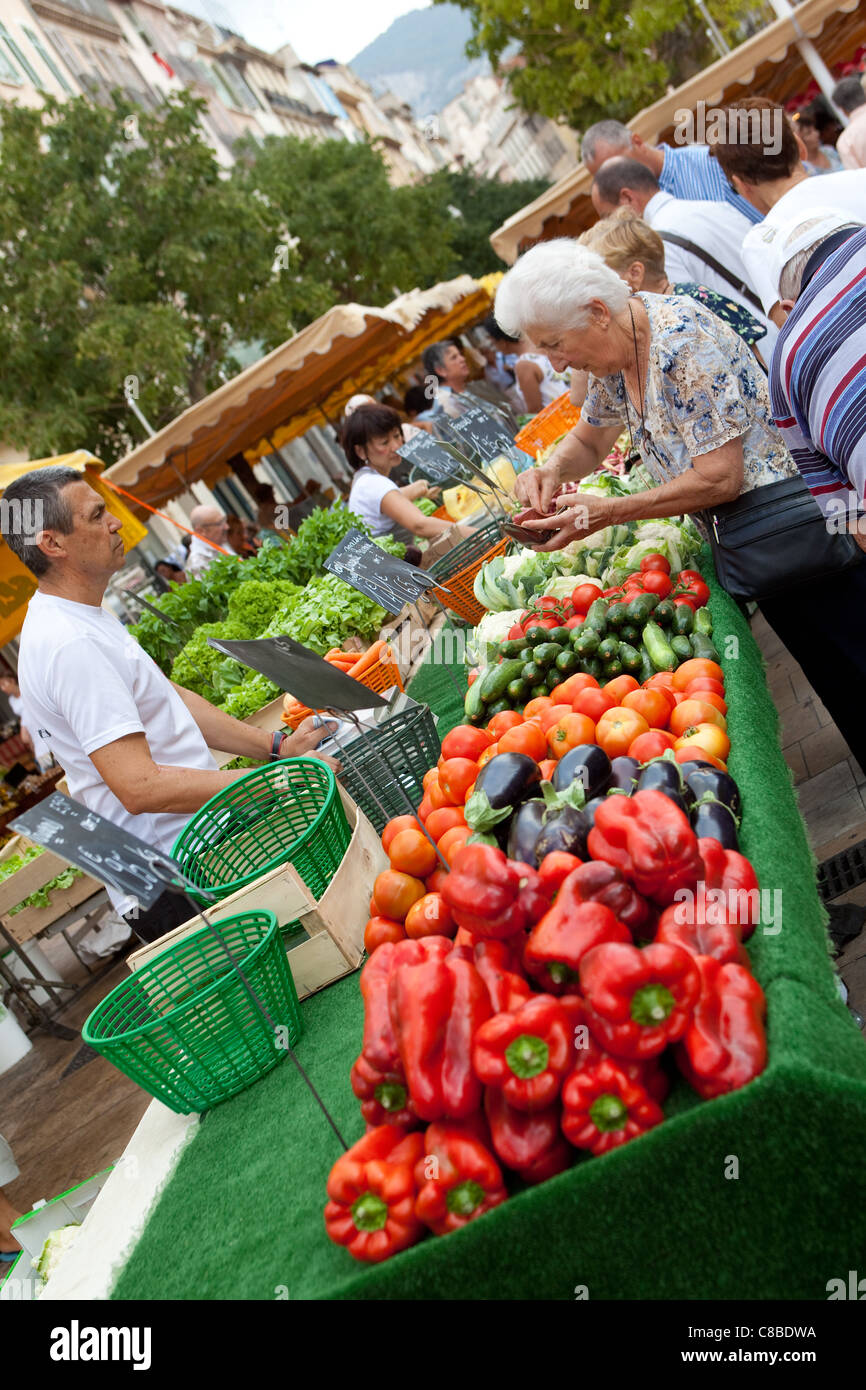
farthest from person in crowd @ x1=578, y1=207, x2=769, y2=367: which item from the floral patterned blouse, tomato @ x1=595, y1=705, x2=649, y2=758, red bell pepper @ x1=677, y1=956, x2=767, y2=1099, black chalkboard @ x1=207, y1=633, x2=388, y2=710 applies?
red bell pepper @ x1=677, y1=956, x2=767, y2=1099

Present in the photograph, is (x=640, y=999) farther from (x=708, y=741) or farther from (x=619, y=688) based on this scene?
(x=619, y=688)

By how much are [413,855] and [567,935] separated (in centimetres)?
68

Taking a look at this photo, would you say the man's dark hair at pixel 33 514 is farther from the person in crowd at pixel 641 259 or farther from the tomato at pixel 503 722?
the person in crowd at pixel 641 259

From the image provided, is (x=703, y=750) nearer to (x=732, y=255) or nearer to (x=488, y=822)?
(x=488, y=822)

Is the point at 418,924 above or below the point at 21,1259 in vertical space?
above

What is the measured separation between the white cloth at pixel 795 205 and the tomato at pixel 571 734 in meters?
1.31

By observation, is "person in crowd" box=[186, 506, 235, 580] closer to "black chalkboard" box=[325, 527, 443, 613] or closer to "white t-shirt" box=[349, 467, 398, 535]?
"white t-shirt" box=[349, 467, 398, 535]

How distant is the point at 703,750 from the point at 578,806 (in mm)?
364

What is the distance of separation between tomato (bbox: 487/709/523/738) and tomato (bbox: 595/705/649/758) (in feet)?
1.11

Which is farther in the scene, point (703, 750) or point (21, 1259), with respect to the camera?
point (21, 1259)
